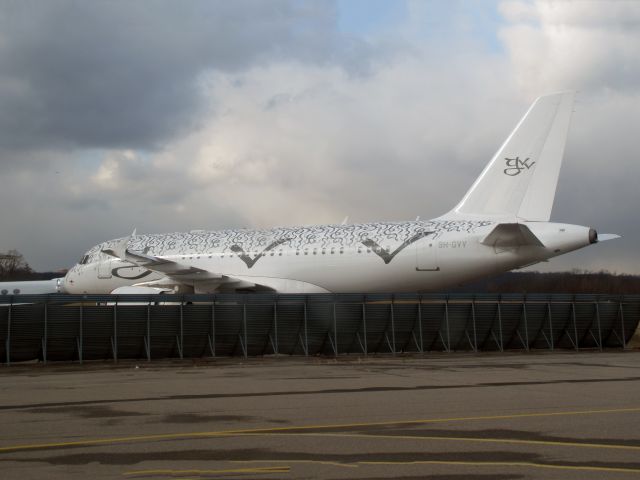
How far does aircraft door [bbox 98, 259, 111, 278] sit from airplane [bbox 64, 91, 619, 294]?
1949 mm

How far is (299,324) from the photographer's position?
83.3 feet

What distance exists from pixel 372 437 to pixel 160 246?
103 feet

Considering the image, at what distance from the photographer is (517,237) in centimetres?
3045

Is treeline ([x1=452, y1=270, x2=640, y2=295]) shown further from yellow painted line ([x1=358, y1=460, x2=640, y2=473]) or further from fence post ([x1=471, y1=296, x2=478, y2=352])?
yellow painted line ([x1=358, y1=460, x2=640, y2=473])

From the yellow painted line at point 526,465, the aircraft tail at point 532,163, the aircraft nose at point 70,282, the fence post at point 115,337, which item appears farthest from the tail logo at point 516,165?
the yellow painted line at point 526,465

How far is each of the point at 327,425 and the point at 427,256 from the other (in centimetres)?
2337

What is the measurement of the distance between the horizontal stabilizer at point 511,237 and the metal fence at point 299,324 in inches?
113

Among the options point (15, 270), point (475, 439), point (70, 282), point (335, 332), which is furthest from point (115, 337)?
point (15, 270)

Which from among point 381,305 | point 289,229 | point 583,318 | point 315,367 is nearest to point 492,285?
point 289,229

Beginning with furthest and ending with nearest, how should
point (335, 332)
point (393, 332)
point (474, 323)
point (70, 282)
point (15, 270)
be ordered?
point (15, 270) → point (70, 282) → point (474, 323) → point (393, 332) → point (335, 332)

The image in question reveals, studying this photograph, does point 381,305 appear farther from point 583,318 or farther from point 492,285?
point 492,285

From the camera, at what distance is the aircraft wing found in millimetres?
35553

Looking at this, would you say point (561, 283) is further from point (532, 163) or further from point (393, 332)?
point (393, 332)

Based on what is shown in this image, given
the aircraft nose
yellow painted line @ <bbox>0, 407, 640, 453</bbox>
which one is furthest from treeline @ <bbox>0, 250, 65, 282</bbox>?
yellow painted line @ <bbox>0, 407, 640, 453</bbox>
